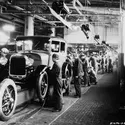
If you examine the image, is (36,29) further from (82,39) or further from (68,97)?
(68,97)

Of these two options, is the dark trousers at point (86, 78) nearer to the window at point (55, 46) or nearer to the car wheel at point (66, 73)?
the car wheel at point (66, 73)

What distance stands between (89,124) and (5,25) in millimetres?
14183

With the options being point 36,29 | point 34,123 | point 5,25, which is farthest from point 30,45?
point 36,29

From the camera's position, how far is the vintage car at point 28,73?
5.21m

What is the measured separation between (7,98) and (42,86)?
70.5 inches

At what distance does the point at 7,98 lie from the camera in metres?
5.18

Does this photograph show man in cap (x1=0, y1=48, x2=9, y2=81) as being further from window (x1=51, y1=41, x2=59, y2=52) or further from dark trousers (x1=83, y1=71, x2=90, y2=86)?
dark trousers (x1=83, y1=71, x2=90, y2=86)

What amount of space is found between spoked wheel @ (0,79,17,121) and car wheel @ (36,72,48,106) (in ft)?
3.72

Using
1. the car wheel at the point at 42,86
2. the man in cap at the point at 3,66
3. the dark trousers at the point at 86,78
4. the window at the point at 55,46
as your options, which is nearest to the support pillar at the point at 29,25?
the dark trousers at the point at 86,78

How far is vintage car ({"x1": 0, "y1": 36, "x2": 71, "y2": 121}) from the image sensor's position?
521 centimetres

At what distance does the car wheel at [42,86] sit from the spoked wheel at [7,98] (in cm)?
113

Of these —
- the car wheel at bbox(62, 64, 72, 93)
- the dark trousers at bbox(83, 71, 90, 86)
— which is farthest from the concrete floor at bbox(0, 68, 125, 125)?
the dark trousers at bbox(83, 71, 90, 86)

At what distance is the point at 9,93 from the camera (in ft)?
17.2

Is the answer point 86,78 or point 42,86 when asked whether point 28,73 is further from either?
point 86,78
